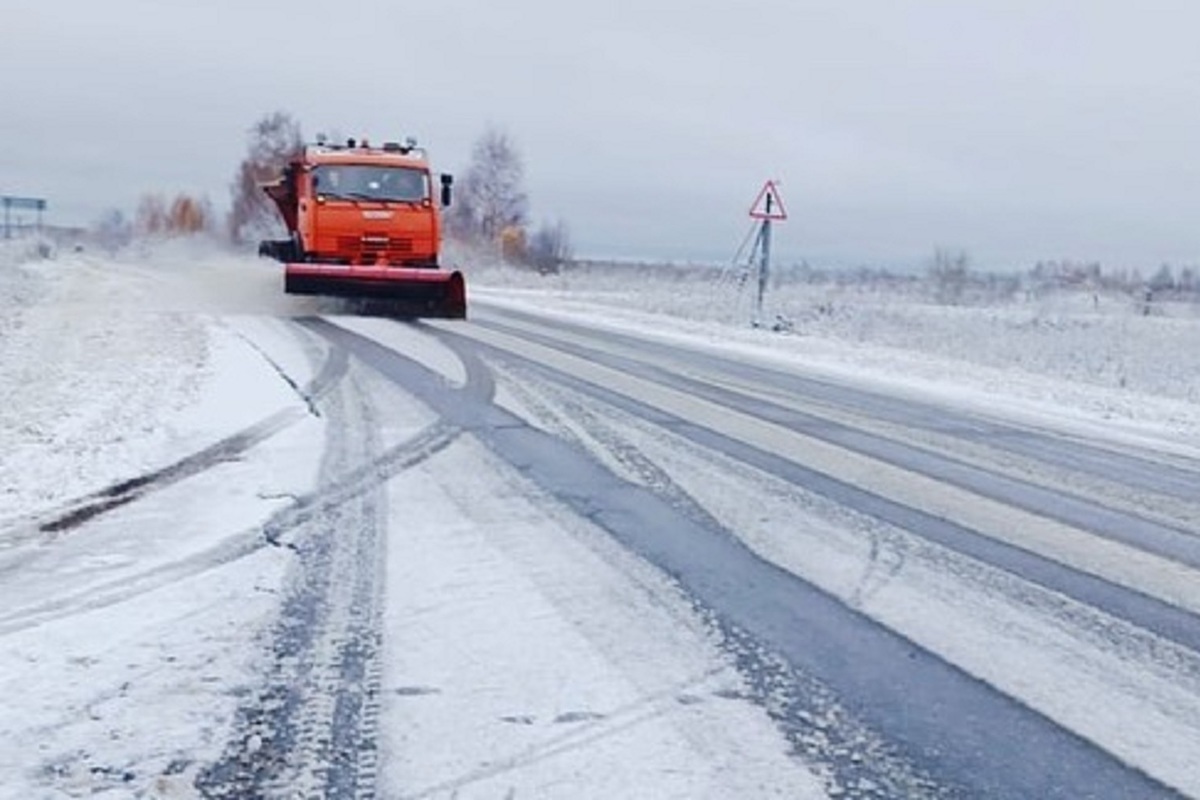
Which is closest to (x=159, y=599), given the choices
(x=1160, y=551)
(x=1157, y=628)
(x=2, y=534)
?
(x=2, y=534)

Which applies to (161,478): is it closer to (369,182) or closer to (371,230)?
(371,230)

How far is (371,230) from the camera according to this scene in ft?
76.2

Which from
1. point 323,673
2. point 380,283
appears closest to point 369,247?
point 380,283

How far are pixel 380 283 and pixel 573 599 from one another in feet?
58.0

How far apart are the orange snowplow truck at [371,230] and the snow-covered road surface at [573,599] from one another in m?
10.1

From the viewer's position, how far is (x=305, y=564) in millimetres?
6090

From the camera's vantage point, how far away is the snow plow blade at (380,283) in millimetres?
22484

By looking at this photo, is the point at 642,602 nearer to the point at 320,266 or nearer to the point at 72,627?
the point at 72,627

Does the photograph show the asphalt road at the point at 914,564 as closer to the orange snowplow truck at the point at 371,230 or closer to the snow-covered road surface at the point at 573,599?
the snow-covered road surface at the point at 573,599

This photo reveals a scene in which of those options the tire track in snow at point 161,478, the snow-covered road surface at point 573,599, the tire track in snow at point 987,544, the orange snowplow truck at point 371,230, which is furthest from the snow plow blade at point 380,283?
the tire track in snow at point 987,544

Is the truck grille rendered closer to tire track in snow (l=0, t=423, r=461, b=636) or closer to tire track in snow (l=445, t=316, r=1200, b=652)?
tire track in snow (l=445, t=316, r=1200, b=652)

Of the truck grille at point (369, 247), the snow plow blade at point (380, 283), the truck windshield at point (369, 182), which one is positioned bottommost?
the snow plow blade at point (380, 283)

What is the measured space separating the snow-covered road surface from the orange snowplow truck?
10073 millimetres

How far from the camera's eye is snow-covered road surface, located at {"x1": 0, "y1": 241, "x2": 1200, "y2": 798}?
3.94 metres
